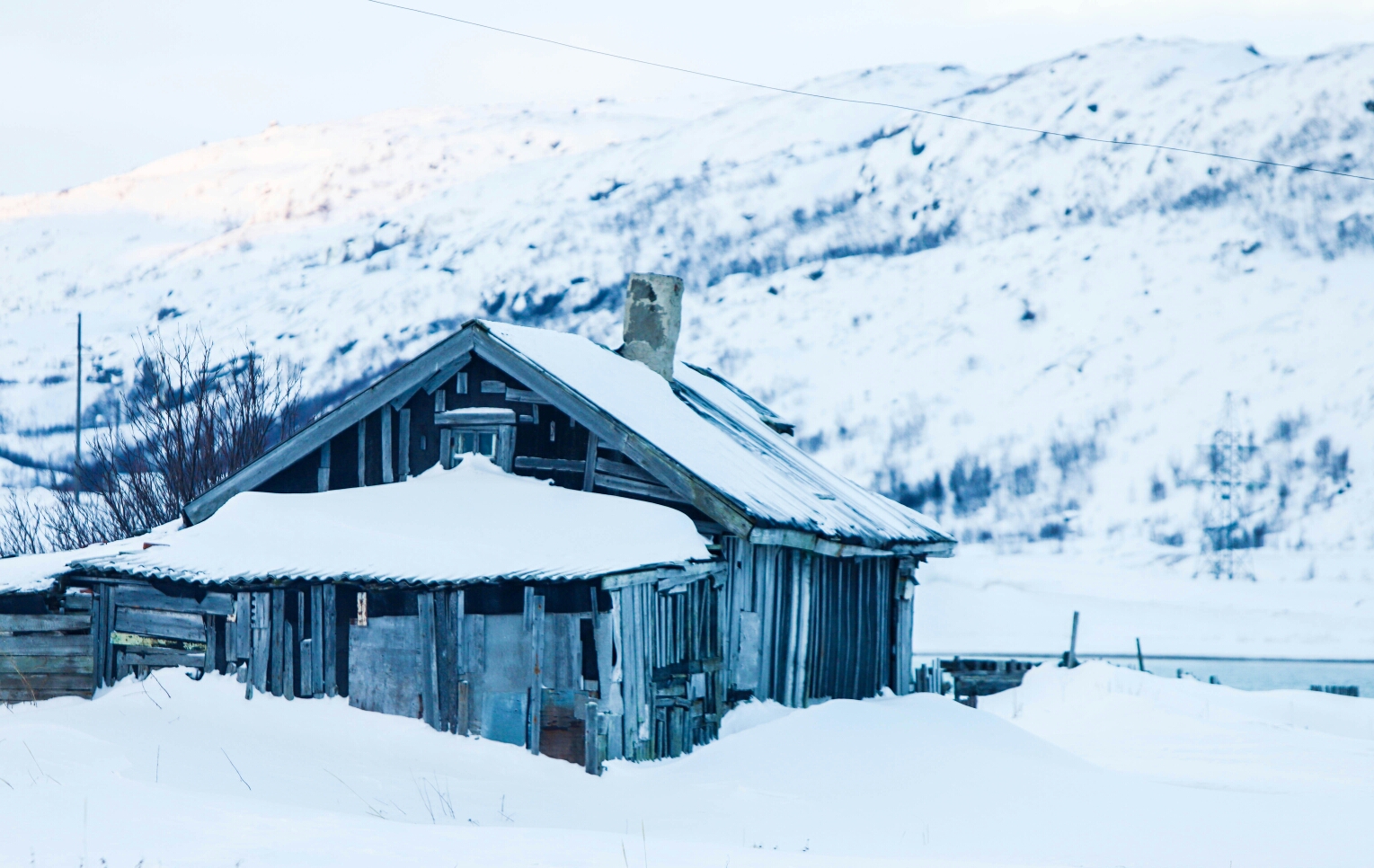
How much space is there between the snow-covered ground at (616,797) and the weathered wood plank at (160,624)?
54 cm

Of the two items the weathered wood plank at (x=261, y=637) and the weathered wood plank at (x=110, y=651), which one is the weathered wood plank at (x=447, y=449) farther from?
the weathered wood plank at (x=110, y=651)

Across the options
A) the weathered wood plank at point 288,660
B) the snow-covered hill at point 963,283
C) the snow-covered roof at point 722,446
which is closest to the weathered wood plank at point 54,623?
the weathered wood plank at point 288,660

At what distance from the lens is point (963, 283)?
393 ft

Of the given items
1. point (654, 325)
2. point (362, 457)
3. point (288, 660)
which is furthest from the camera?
point (654, 325)

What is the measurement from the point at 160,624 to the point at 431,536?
3614 mm

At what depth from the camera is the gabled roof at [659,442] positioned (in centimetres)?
1619

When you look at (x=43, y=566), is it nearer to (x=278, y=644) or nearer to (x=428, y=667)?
(x=278, y=644)

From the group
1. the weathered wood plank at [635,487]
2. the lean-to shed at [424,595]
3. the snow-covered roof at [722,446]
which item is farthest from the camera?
the snow-covered roof at [722,446]

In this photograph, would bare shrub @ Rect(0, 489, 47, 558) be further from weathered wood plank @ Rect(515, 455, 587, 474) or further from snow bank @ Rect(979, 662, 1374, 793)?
snow bank @ Rect(979, 662, 1374, 793)

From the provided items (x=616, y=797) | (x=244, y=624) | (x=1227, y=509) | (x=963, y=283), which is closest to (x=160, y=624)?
(x=244, y=624)

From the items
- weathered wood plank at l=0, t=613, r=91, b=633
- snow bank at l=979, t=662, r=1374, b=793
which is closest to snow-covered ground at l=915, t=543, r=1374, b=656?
snow bank at l=979, t=662, r=1374, b=793

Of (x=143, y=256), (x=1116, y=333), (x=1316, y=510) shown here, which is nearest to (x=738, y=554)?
(x=1316, y=510)

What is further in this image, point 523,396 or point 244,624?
point 523,396

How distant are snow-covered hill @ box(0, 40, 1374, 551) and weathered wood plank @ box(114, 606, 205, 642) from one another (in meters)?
65.8
